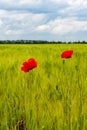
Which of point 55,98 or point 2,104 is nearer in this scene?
point 2,104

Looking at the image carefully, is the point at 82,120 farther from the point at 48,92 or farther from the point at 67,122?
the point at 48,92

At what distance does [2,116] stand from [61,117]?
0.30 metres

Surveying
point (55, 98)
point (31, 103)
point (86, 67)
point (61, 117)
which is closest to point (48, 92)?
point (55, 98)

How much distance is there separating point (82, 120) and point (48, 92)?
20.0 inches

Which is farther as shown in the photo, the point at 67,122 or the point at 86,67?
the point at 86,67

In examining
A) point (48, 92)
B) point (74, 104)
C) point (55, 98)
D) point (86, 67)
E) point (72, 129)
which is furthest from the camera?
point (86, 67)

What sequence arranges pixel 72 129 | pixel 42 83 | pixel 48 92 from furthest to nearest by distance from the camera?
pixel 42 83
pixel 48 92
pixel 72 129

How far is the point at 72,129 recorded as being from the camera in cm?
129

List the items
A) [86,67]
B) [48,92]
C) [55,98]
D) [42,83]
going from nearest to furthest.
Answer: [55,98]
[48,92]
[42,83]
[86,67]

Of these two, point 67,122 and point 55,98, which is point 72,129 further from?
point 55,98

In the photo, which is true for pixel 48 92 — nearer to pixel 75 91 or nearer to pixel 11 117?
pixel 75 91

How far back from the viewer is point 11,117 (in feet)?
4.81

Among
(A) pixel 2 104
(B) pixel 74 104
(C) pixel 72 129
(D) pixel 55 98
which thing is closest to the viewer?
(C) pixel 72 129

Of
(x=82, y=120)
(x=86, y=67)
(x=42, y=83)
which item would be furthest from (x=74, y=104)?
(x=86, y=67)
